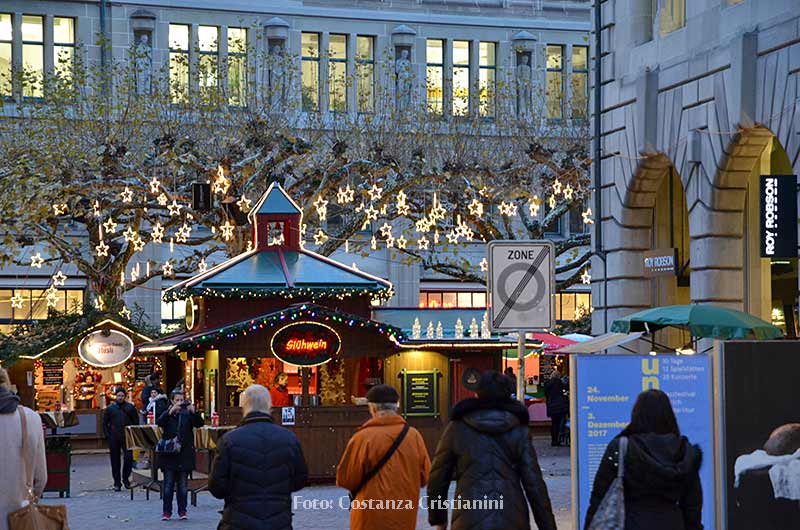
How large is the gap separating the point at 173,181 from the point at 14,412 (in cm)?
2432

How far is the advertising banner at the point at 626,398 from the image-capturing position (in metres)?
12.9

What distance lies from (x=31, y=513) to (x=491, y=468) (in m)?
3.27

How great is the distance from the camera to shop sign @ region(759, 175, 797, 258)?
2184 centimetres

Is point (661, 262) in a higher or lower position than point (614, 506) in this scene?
higher

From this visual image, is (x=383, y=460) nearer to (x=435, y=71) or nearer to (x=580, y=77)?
(x=435, y=71)

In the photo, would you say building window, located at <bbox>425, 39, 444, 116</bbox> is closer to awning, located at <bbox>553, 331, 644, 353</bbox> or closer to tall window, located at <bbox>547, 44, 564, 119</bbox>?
tall window, located at <bbox>547, 44, 564, 119</bbox>

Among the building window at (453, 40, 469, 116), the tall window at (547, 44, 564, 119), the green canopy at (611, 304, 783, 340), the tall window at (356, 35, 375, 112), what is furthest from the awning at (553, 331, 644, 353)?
the tall window at (547, 44, 564, 119)

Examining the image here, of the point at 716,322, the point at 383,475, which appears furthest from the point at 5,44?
the point at 383,475

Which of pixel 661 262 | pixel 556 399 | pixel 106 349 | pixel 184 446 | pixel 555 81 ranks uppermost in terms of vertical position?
pixel 555 81

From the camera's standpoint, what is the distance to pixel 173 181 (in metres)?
36.0

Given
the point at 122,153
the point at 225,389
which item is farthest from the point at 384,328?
the point at 122,153

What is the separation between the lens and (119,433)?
26.5 metres

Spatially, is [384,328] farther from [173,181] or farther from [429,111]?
[429,111]

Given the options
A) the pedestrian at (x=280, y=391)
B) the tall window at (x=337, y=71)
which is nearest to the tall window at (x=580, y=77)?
the tall window at (x=337, y=71)
